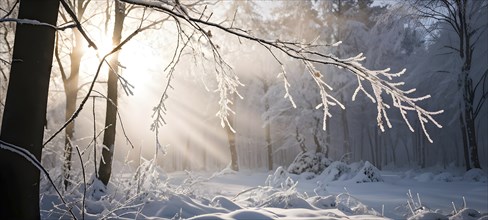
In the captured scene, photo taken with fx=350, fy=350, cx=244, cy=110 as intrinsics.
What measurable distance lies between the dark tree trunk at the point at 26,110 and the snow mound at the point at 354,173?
12.2 m

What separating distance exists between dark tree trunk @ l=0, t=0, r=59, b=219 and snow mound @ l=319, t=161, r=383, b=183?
1216cm

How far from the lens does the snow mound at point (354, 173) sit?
42.1ft

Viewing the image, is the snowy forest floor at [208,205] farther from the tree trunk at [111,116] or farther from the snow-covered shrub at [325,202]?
the tree trunk at [111,116]

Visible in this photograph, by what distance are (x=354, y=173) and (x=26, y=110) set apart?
14.0 metres

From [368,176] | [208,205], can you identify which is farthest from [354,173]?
[208,205]

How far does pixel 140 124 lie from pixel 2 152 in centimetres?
3733

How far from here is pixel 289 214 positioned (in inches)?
176

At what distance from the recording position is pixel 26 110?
1.90 m

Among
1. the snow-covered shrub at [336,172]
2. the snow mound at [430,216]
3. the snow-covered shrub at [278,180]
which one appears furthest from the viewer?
the snow-covered shrub at [336,172]

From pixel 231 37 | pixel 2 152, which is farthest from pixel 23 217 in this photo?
pixel 231 37

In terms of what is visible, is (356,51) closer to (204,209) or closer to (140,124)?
(204,209)

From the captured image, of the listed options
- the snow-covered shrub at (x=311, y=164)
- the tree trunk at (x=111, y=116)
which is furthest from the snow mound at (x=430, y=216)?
the snow-covered shrub at (x=311, y=164)

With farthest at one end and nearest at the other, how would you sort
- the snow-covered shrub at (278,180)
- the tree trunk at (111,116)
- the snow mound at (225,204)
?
the tree trunk at (111,116) → the snow-covered shrub at (278,180) → the snow mound at (225,204)

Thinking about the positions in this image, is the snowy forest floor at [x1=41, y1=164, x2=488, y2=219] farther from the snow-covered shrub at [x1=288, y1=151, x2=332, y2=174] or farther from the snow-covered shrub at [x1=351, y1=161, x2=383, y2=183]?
the snow-covered shrub at [x1=288, y1=151, x2=332, y2=174]
